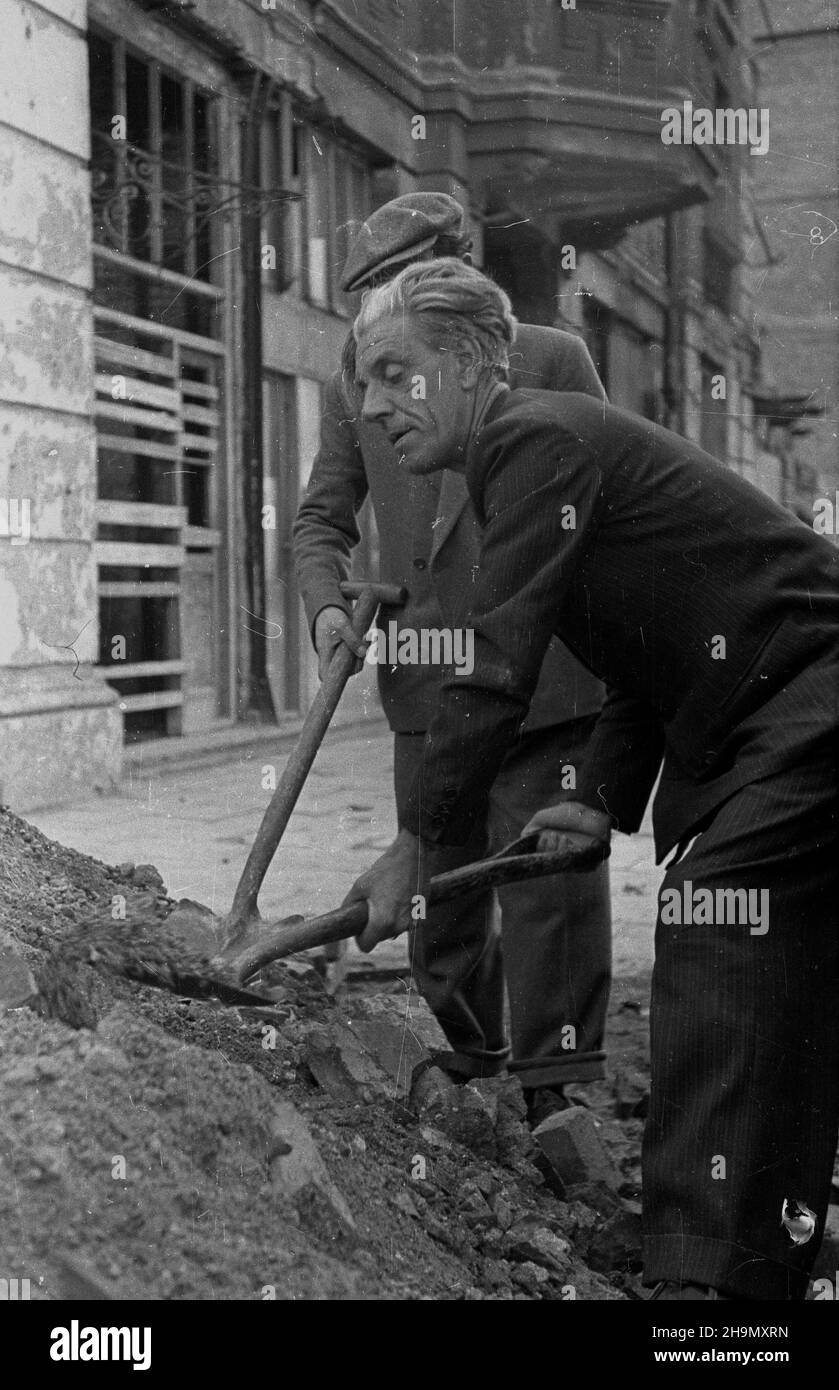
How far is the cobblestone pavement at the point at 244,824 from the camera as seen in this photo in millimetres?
2654

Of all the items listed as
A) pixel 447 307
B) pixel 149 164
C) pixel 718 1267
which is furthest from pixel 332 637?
pixel 718 1267

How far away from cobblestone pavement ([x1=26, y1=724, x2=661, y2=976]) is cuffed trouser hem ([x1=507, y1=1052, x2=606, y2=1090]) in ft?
1.44

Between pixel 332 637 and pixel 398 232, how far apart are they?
0.79m

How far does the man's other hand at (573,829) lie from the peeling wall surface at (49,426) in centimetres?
86

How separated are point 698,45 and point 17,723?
187 centimetres

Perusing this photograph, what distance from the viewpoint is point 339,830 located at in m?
2.74

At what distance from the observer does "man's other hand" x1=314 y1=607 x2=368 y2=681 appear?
2.73m

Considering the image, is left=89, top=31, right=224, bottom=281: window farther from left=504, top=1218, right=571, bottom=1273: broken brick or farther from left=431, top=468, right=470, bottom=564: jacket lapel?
left=504, top=1218, right=571, bottom=1273: broken brick

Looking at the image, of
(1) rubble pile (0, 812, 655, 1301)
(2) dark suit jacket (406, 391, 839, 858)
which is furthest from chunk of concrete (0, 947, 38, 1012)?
(2) dark suit jacket (406, 391, 839, 858)

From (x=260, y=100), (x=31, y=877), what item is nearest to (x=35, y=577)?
(x=31, y=877)

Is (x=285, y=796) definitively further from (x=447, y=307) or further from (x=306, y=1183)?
(x=447, y=307)

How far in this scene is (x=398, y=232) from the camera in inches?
106

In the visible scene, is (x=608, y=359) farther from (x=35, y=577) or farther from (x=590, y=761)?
(x=35, y=577)
